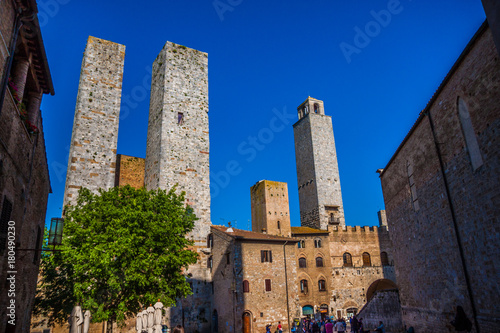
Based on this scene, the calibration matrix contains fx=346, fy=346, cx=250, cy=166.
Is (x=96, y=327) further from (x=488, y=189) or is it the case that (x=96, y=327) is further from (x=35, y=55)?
(x=488, y=189)

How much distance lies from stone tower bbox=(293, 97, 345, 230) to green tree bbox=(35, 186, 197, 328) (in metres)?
28.4

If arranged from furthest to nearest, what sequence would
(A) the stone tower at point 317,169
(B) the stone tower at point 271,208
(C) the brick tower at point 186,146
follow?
(A) the stone tower at point 317,169
(B) the stone tower at point 271,208
(C) the brick tower at point 186,146

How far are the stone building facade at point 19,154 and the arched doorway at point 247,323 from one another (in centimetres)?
1435

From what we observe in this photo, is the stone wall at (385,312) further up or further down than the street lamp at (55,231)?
further down

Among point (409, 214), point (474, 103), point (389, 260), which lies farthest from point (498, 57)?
point (389, 260)

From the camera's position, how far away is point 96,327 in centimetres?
1905

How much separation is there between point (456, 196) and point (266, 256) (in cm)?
1750

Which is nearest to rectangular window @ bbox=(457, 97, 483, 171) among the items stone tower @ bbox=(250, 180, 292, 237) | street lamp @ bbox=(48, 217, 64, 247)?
street lamp @ bbox=(48, 217, 64, 247)

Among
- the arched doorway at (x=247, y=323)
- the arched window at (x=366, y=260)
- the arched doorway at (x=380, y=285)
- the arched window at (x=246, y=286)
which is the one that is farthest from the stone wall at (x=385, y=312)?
the arched window at (x=366, y=260)

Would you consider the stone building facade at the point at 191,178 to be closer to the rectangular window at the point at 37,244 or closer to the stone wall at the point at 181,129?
the stone wall at the point at 181,129

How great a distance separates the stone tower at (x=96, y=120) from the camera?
21203 mm

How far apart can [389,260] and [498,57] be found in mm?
34461

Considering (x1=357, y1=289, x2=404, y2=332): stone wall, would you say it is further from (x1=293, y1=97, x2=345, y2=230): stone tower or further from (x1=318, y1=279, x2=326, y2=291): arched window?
(x1=293, y1=97, x2=345, y2=230): stone tower

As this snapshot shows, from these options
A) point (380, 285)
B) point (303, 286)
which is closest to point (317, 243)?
point (303, 286)
